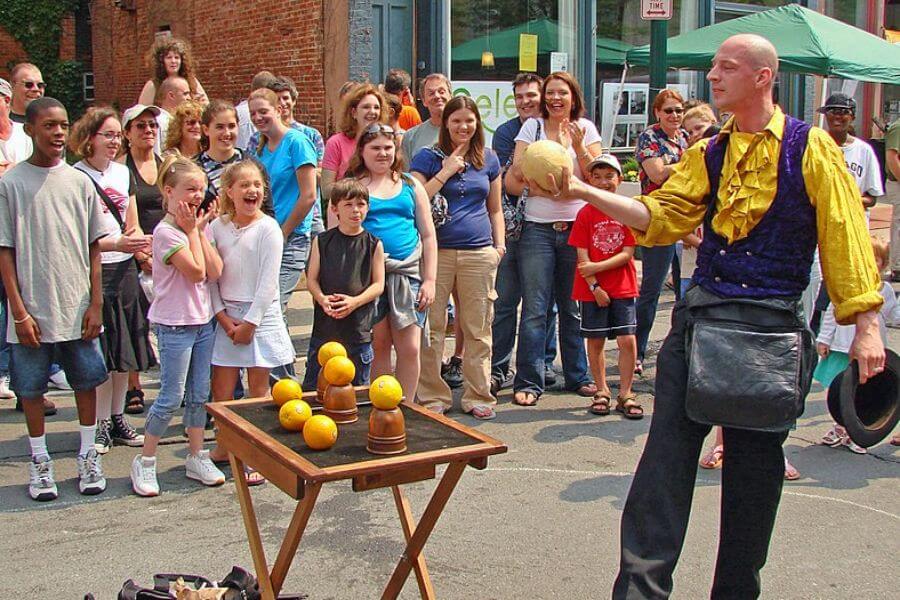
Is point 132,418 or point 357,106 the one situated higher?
point 357,106

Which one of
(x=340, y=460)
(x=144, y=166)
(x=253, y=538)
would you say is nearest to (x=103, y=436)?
(x=144, y=166)

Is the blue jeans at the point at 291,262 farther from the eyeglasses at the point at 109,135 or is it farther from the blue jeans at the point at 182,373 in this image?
the eyeglasses at the point at 109,135

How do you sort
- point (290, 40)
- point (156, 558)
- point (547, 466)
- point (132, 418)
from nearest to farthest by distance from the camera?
1. point (156, 558)
2. point (547, 466)
3. point (132, 418)
4. point (290, 40)

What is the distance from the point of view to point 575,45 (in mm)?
13367

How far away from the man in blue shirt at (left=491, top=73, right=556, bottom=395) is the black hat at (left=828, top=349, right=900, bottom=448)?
11.6 ft

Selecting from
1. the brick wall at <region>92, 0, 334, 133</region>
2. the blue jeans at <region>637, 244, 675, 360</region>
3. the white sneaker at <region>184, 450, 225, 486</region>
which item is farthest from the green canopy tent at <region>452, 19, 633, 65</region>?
the white sneaker at <region>184, 450, 225, 486</region>

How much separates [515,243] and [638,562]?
3.72 meters

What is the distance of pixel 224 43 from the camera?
46.4 feet

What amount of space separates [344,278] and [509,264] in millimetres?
1736

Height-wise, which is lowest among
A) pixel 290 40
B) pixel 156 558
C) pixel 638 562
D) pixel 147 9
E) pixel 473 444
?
pixel 156 558

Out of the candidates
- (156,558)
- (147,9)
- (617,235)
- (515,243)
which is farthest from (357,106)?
(147,9)

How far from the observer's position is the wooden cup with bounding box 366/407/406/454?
10.3 feet

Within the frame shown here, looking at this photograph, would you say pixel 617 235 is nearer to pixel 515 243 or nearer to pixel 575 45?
pixel 515 243

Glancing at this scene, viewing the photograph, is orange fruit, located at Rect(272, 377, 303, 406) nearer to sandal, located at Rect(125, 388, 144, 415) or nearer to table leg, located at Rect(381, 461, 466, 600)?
table leg, located at Rect(381, 461, 466, 600)
